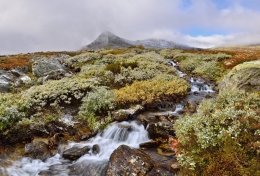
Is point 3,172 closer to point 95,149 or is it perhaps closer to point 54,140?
point 54,140

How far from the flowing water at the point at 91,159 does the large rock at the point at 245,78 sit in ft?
23.9

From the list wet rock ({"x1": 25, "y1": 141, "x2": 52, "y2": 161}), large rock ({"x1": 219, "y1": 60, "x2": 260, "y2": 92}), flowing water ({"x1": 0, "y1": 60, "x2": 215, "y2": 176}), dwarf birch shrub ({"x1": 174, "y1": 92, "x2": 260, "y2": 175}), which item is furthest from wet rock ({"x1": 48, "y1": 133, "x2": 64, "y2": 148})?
large rock ({"x1": 219, "y1": 60, "x2": 260, "y2": 92})

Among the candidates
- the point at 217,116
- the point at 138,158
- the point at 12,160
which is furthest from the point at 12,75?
the point at 217,116

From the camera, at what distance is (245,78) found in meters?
13.9

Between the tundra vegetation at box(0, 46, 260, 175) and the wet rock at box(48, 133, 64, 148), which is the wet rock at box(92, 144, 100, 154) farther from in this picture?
the wet rock at box(48, 133, 64, 148)

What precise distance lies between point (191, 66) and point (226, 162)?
26651mm

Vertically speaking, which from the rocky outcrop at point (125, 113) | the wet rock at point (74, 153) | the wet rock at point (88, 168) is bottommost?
the wet rock at point (88, 168)

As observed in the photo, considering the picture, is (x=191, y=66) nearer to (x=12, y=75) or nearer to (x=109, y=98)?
(x=109, y=98)

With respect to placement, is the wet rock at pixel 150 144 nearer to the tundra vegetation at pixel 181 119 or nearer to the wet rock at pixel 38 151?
the tundra vegetation at pixel 181 119

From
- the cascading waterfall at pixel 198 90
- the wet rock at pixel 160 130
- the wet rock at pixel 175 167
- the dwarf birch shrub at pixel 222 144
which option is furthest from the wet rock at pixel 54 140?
the cascading waterfall at pixel 198 90

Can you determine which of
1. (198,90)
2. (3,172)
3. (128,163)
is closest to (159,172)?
(128,163)

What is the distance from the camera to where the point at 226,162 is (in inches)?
222

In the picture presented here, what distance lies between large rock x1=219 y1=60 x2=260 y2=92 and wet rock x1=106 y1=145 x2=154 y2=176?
30.2 ft

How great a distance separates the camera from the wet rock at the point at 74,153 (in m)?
9.80
